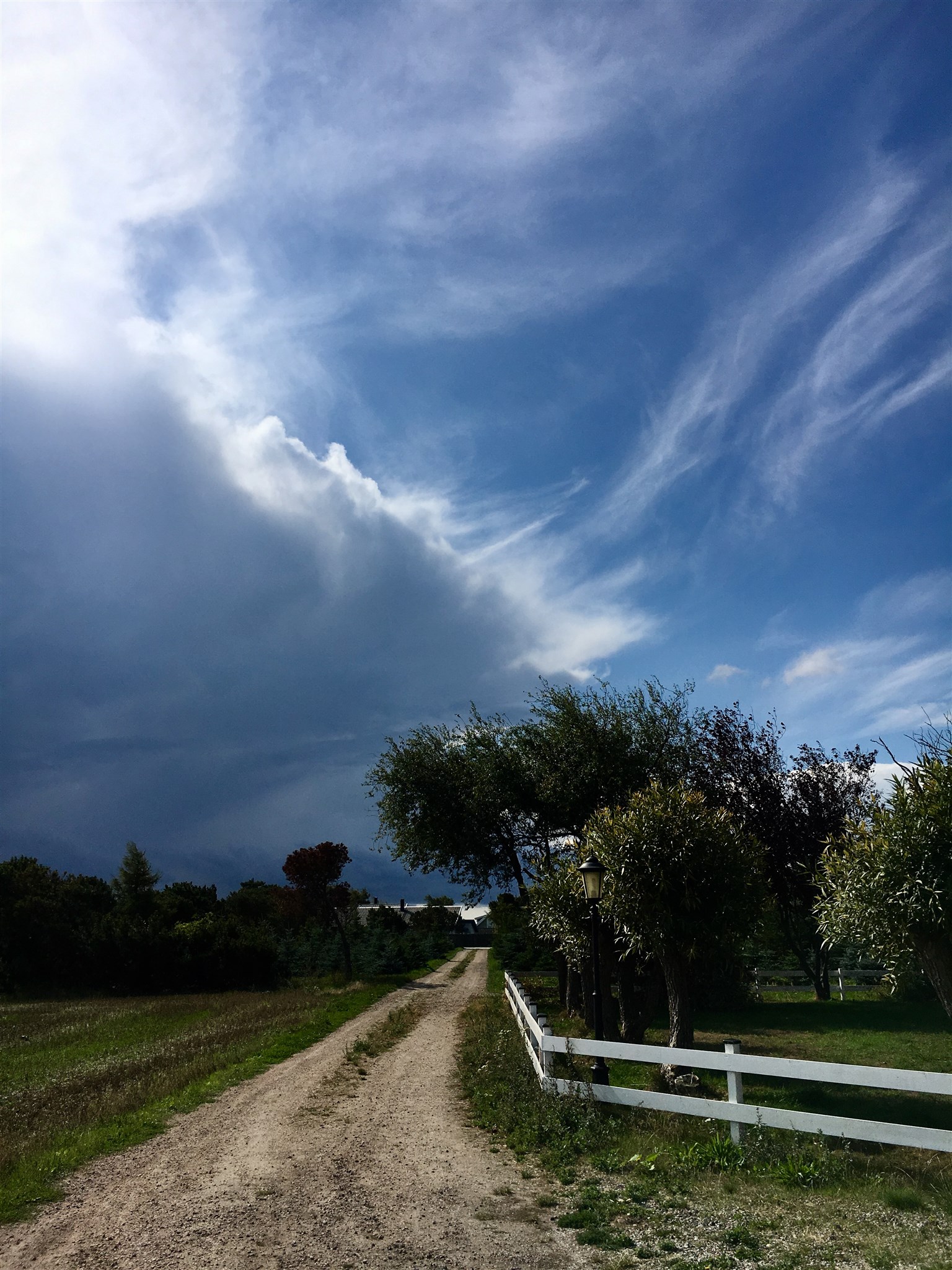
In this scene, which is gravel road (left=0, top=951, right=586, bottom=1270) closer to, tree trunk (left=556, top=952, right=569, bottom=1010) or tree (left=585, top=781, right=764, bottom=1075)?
tree (left=585, top=781, right=764, bottom=1075)

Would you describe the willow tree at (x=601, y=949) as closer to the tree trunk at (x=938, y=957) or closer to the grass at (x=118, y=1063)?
the grass at (x=118, y=1063)

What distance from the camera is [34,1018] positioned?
29.6 m

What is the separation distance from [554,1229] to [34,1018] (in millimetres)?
29261

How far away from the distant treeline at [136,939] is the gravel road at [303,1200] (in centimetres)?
3193

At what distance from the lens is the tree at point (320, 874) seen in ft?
148

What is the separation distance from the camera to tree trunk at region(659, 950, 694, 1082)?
1407 centimetres

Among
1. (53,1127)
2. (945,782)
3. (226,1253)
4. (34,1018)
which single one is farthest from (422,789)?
(226,1253)

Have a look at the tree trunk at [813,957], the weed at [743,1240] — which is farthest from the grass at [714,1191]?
the tree trunk at [813,957]

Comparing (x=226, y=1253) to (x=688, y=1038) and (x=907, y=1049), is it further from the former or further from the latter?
(x=907, y=1049)

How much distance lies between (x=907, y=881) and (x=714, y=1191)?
4607 millimetres

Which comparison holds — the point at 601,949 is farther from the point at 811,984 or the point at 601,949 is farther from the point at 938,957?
the point at 811,984

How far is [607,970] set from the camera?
60.7ft

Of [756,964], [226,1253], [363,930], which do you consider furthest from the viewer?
[363,930]

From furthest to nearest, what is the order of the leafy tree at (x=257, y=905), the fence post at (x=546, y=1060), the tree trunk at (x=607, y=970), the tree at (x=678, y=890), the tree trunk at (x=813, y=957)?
the leafy tree at (x=257, y=905) → the tree trunk at (x=813, y=957) → the tree trunk at (x=607, y=970) → the tree at (x=678, y=890) → the fence post at (x=546, y=1060)
